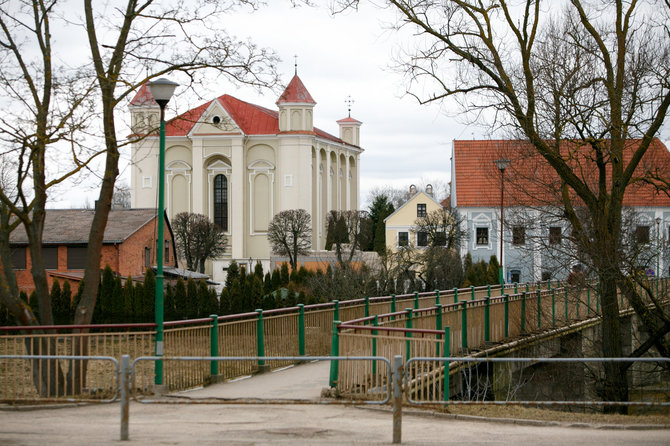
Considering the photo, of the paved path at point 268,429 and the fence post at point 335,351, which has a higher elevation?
the fence post at point 335,351

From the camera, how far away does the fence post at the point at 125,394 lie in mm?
9758

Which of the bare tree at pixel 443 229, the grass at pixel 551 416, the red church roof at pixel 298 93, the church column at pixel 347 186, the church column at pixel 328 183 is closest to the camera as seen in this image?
the grass at pixel 551 416

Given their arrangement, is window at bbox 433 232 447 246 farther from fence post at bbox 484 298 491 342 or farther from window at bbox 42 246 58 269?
fence post at bbox 484 298 491 342

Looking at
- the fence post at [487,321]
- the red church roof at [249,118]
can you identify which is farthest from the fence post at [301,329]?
the red church roof at [249,118]

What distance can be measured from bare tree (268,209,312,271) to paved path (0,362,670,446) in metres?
60.9

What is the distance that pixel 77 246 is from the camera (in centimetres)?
4822

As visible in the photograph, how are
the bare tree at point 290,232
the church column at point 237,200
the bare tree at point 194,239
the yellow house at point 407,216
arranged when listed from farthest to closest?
the church column at point 237,200 < the bare tree at point 290,232 < the yellow house at point 407,216 < the bare tree at point 194,239

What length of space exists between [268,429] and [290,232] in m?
63.8

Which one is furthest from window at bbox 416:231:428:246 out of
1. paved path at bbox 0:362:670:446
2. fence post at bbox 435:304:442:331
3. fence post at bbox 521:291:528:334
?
paved path at bbox 0:362:670:446

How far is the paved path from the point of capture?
9664 millimetres

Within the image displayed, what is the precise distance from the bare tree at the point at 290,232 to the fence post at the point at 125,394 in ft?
206

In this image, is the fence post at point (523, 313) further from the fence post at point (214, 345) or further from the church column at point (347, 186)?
the church column at point (347, 186)

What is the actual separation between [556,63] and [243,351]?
1044 centimetres

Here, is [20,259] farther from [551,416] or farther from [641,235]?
[551,416]
